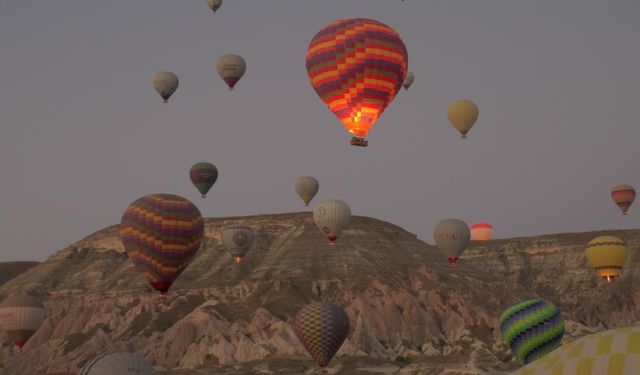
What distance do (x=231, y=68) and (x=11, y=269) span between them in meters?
124

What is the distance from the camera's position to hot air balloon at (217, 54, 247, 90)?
8125 centimetres

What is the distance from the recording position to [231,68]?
81750 mm

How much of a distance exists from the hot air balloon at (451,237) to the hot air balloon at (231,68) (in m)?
24.6

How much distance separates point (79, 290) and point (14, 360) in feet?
65.3

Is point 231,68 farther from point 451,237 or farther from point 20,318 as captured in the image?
point 20,318

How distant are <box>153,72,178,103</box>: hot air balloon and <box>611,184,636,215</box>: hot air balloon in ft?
173

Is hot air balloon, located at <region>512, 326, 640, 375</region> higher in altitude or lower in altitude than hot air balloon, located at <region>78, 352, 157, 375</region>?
higher

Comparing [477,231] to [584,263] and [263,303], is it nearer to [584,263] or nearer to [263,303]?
[584,263]

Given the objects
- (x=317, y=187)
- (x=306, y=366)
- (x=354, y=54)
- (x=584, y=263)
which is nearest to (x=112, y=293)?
(x=317, y=187)

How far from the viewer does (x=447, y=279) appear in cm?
11150

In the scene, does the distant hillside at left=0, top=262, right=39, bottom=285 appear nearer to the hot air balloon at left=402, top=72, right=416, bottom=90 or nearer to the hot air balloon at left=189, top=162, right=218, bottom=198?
the hot air balloon at left=189, top=162, right=218, bottom=198

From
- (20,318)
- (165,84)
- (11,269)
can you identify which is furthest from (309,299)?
(11,269)

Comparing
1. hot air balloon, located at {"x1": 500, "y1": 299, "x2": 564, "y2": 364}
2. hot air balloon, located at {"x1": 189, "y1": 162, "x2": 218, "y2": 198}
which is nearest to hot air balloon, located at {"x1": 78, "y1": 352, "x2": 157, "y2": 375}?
hot air balloon, located at {"x1": 500, "y1": 299, "x2": 564, "y2": 364}

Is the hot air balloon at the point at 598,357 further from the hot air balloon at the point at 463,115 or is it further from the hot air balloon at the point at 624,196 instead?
the hot air balloon at the point at 624,196
